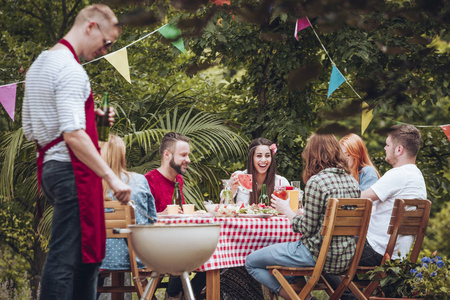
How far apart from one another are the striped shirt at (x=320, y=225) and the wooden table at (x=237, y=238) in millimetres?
258

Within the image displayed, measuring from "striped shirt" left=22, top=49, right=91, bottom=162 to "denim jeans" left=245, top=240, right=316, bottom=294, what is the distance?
1.64 metres

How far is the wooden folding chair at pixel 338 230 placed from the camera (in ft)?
10.9

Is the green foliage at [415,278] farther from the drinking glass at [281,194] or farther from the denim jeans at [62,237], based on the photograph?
the denim jeans at [62,237]

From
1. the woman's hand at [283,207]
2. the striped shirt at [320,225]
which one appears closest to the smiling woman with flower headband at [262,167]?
the woman's hand at [283,207]

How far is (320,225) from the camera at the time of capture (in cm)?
348

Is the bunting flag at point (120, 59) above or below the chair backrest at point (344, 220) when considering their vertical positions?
above

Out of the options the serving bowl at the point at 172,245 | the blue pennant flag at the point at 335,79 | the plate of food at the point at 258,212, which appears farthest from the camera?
the blue pennant flag at the point at 335,79

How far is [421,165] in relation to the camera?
6.71 meters

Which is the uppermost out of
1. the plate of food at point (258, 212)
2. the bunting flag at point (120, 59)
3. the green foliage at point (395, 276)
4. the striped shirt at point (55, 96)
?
the bunting flag at point (120, 59)

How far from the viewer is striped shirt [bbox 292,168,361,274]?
11.3 feet

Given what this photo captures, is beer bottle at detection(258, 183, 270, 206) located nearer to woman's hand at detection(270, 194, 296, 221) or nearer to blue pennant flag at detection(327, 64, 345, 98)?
woman's hand at detection(270, 194, 296, 221)

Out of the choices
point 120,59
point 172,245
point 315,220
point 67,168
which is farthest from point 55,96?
point 120,59

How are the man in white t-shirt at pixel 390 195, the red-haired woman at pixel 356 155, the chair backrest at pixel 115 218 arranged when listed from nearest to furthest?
1. the chair backrest at pixel 115 218
2. the man in white t-shirt at pixel 390 195
3. the red-haired woman at pixel 356 155

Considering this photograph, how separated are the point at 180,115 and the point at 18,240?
11.1ft
